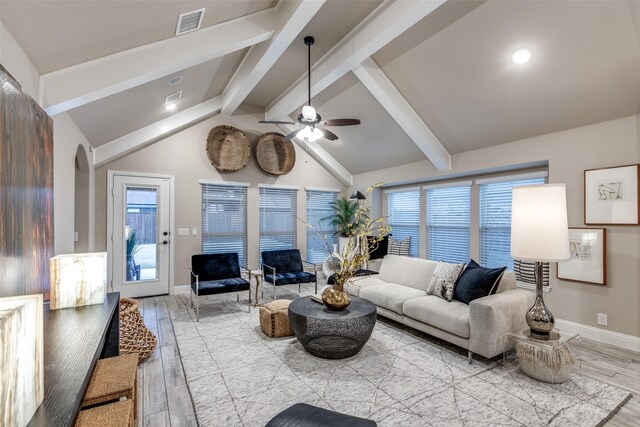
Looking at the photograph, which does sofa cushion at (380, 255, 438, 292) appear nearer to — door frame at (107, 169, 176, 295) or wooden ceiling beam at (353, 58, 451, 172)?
A: wooden ceiling beam at (353, 58, 451, 172)

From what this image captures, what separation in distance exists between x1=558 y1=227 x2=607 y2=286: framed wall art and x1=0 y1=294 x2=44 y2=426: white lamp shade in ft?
14.6

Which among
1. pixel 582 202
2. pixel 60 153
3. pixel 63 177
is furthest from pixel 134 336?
pixel 582 202

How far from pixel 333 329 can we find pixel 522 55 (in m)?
3.26

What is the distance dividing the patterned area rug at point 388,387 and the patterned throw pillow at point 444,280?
518 millimetres

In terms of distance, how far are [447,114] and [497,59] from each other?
1.05m

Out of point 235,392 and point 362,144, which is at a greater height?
point 362,144

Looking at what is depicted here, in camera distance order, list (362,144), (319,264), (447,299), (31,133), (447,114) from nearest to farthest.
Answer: (31,133), (447,299), (447,114), (362,144), (319,264)

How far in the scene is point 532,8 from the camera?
2.73m

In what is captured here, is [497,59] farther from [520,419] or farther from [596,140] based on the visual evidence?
[520,419]

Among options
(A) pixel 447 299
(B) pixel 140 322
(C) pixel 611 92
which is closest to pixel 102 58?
(B) pixel 140 322

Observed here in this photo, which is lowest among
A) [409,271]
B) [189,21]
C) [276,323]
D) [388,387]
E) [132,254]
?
[388,387]

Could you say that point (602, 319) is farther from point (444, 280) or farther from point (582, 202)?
point (444, 280)

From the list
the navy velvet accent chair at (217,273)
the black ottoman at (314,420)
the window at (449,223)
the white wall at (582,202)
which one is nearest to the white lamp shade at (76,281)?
the black ottoman at (314,420)

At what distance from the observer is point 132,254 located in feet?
17.0
